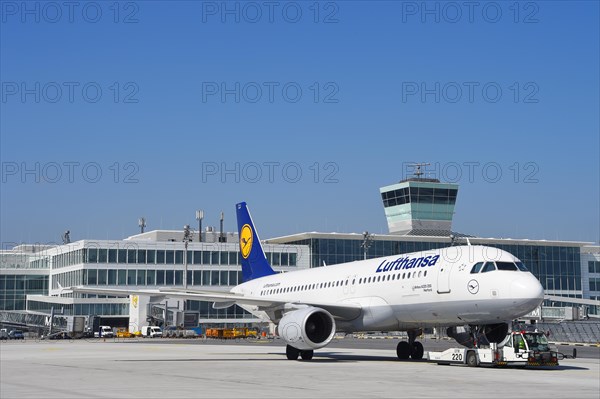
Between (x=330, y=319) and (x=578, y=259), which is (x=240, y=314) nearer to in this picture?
(x=578, y=259)

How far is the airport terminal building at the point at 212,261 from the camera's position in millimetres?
105625

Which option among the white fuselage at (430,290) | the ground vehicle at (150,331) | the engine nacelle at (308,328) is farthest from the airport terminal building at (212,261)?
the engine nacelle at (308,328)

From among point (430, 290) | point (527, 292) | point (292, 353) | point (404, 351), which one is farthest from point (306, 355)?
point (527, 292)

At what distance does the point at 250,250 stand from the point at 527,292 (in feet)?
84.2

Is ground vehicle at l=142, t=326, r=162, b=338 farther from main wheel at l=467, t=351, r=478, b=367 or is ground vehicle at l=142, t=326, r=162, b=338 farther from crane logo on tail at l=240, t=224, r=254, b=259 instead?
main wheel at l=467, t=351, r=478, b=367

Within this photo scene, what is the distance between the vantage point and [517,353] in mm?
31953

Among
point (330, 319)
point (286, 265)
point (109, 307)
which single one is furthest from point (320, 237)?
point (330, 319)

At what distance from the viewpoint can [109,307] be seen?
108 meters

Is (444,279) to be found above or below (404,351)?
above

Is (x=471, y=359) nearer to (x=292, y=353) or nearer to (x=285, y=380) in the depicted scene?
(x=292, y=353)

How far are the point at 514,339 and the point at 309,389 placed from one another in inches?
520

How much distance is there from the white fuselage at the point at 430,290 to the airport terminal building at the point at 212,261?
5185cm

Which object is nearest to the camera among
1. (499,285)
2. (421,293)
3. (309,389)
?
(309,389)

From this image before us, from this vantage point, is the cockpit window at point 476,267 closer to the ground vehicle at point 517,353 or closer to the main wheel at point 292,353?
the ground vehicle at point 517,353
